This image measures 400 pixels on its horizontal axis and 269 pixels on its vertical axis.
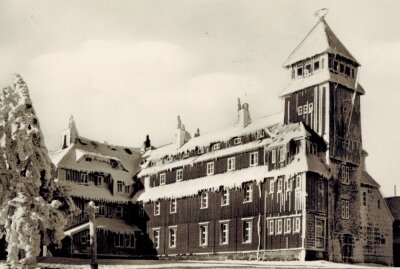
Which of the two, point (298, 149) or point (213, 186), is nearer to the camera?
point (298, 149)

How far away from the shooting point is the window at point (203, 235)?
51938 millimetres

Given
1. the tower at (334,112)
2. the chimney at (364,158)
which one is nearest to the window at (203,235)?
the tower at (334,112)

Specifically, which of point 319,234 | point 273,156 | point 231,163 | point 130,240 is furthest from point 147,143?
point 319,234

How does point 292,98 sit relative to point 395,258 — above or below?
above

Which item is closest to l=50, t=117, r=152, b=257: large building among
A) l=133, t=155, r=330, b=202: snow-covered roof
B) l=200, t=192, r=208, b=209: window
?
l=133, t=155, r=330, b=202: snow-covered roof

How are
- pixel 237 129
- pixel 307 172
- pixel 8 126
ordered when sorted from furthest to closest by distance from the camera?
pixel 237 129
pixel 307 172
pixel 8 126

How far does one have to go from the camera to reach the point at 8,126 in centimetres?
3334

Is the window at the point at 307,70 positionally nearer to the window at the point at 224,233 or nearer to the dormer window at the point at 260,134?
the dormer window at the point at 260,134

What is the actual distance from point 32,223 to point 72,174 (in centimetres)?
2567

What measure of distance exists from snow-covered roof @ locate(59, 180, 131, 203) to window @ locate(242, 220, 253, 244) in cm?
1329

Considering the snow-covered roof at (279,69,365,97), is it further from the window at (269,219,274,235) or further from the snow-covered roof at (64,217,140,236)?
the snow-covered roof at (64,217,140,236)

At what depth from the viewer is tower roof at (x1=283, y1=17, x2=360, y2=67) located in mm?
47031

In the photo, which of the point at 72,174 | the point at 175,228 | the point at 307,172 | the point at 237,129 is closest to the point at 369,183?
the point at 307,172

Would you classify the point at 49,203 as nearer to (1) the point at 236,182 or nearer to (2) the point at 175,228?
(1) the point at 236,182
